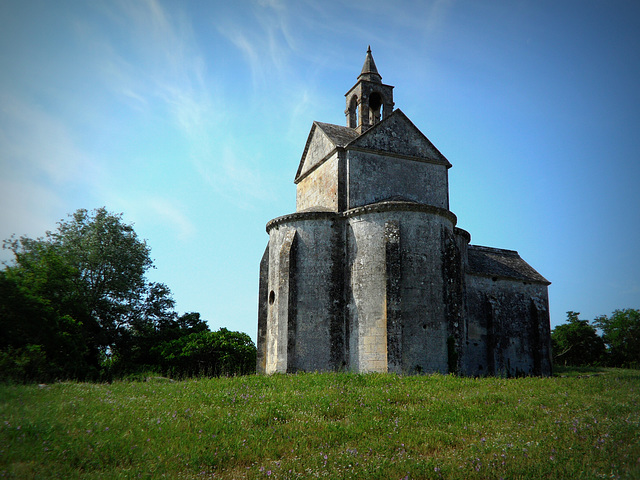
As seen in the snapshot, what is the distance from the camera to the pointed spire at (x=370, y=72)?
91.4 feet

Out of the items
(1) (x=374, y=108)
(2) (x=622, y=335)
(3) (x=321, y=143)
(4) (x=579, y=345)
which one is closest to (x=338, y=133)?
(3) (x=321, y=143)

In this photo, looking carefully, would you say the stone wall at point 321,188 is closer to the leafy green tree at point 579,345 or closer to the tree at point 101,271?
the tree at point 101,271

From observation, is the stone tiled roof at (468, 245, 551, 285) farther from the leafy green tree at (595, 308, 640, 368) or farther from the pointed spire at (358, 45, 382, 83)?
the leafy green tree at (595, 308, 640, 368)

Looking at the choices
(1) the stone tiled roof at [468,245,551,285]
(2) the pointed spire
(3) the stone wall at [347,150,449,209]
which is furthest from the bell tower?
(1) the stone tiled roof at [468,245,551,285]

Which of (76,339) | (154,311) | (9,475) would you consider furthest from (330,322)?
(154,311)

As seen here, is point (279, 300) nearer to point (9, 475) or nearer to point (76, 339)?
point (76, 339)

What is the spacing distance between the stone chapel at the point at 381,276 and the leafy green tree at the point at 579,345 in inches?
893

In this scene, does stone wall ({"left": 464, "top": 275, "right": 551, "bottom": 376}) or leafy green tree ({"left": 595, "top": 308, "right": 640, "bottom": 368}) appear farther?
leafy green tree ({"left": 595, "top": 308, "right": 640, "bottom": 368})

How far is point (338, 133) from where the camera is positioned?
88.0 ft

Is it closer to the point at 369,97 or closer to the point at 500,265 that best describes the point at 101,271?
the point at 369,97

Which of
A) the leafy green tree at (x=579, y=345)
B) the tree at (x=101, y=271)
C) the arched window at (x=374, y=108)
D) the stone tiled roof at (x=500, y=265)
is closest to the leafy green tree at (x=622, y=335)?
the leafy green tree at (x=579, y=345)

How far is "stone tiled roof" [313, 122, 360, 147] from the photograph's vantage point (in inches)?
1006

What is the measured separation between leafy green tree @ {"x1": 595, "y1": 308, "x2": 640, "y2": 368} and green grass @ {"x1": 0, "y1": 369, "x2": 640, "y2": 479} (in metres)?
37.1

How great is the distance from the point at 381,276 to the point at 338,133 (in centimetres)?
923
